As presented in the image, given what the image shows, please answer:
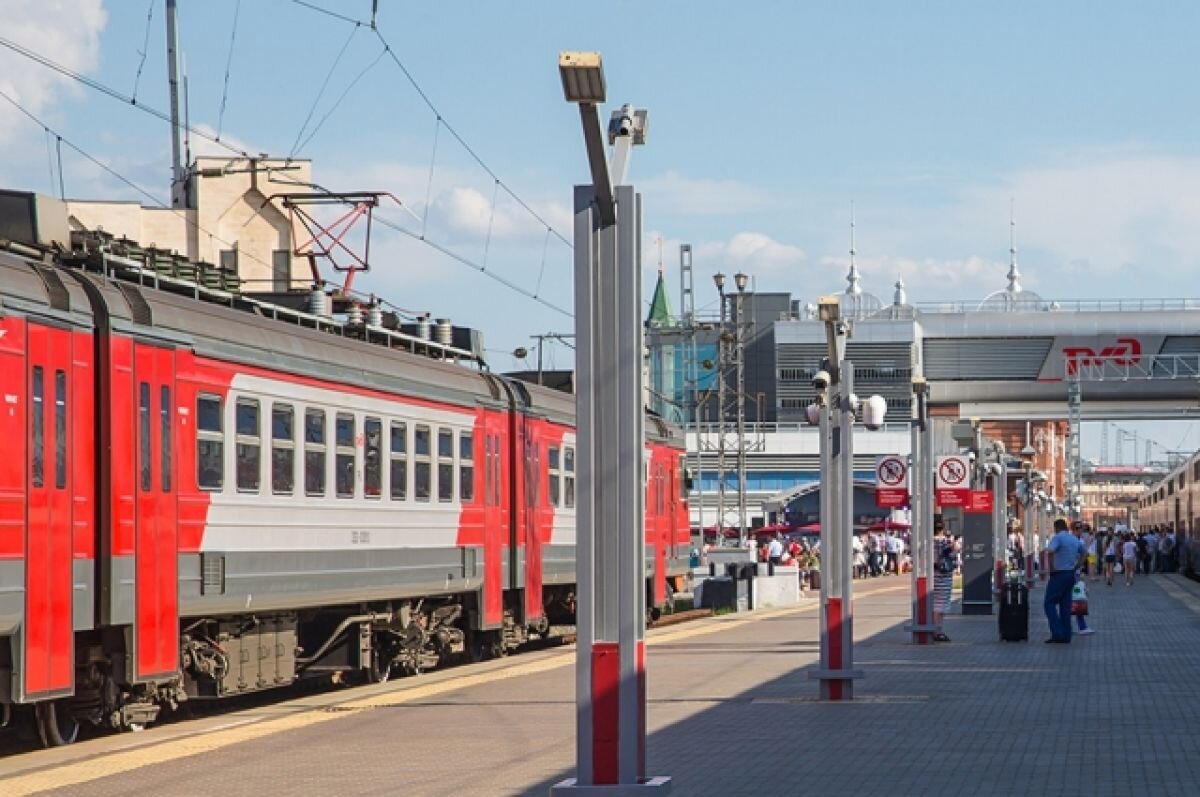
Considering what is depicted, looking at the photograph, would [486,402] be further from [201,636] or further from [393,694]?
[201,636]

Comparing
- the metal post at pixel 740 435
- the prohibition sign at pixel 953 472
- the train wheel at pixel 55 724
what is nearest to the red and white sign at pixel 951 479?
the prohibition sign at pixel 953 472

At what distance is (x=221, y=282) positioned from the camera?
844 inches

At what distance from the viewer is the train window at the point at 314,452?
2072 centimetres

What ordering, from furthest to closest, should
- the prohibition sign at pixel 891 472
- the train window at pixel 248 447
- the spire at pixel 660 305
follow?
the spire at pixel 660 305, the prohibition sign at pixel 891 472, the train window at pixel 248 447

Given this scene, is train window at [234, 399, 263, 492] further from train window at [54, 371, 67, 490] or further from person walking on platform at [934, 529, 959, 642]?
person walking on platform at [934, 529, 959, 642]

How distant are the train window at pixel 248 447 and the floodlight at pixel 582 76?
829 cm

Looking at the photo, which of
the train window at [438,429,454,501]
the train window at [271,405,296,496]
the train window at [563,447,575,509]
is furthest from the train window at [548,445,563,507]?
the train window at [271,405,296,496]

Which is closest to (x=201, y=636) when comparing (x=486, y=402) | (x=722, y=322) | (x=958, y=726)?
(x=958, y=726)

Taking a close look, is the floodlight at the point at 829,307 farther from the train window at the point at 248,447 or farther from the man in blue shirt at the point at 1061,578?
the man in blue shirt at the point at 1061,578

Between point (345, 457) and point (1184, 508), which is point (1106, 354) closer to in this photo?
point (1184, 508)

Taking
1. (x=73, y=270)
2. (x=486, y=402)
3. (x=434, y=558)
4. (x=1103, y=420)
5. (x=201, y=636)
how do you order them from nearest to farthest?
(x=73, y=270), (x=201, y=636), (x=434, y=558), (x=486, y=402), (x=1103, y=420)

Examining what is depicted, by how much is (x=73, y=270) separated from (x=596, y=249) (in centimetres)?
621

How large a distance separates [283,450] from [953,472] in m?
20.2

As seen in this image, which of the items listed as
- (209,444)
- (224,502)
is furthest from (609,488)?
(224,502)
